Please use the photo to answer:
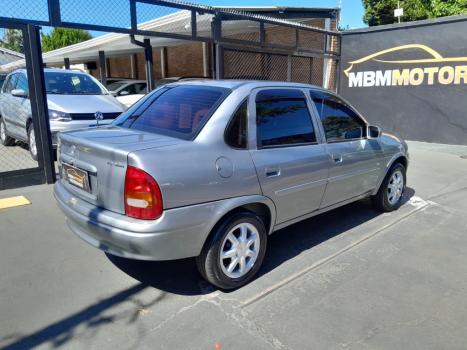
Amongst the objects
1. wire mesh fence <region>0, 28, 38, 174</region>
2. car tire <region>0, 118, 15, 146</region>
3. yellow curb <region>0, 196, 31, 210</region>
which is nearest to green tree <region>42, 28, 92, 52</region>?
wire mesh fence <region>0, 28, 38, 174</region>

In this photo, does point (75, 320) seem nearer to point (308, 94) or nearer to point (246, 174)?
point (246, 174)

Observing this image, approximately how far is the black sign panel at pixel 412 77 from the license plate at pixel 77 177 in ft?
34.1

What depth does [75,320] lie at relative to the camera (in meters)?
2.89

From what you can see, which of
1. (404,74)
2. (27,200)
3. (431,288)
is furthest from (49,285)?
(404,74)

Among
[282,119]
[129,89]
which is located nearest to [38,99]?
[282,119]

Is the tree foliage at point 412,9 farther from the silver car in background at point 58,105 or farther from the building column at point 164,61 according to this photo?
the silver car in background at point 58,105

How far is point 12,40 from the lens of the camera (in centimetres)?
755

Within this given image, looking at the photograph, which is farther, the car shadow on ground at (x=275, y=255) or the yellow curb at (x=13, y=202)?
the yellow curb at (x=13, y=202)

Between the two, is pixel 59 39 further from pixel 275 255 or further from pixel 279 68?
pixel 275 255

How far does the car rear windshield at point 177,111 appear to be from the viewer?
326cm

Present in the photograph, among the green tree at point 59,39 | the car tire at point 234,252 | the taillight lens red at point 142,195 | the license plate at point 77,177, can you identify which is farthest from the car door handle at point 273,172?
the green tree at point 59,39

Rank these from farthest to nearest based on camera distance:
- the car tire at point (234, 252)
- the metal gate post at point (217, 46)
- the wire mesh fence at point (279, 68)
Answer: the wire mesh fence at point (279, 68)
the metal gate post at point (217, 46)
the car tire at point (234, 252)

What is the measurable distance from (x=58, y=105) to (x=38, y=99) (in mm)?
1261

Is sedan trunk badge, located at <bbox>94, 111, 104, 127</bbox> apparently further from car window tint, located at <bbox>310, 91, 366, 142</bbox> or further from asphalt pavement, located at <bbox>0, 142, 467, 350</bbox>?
car window tint, located at <bbox>310, 91, 366, 142</bbox>
